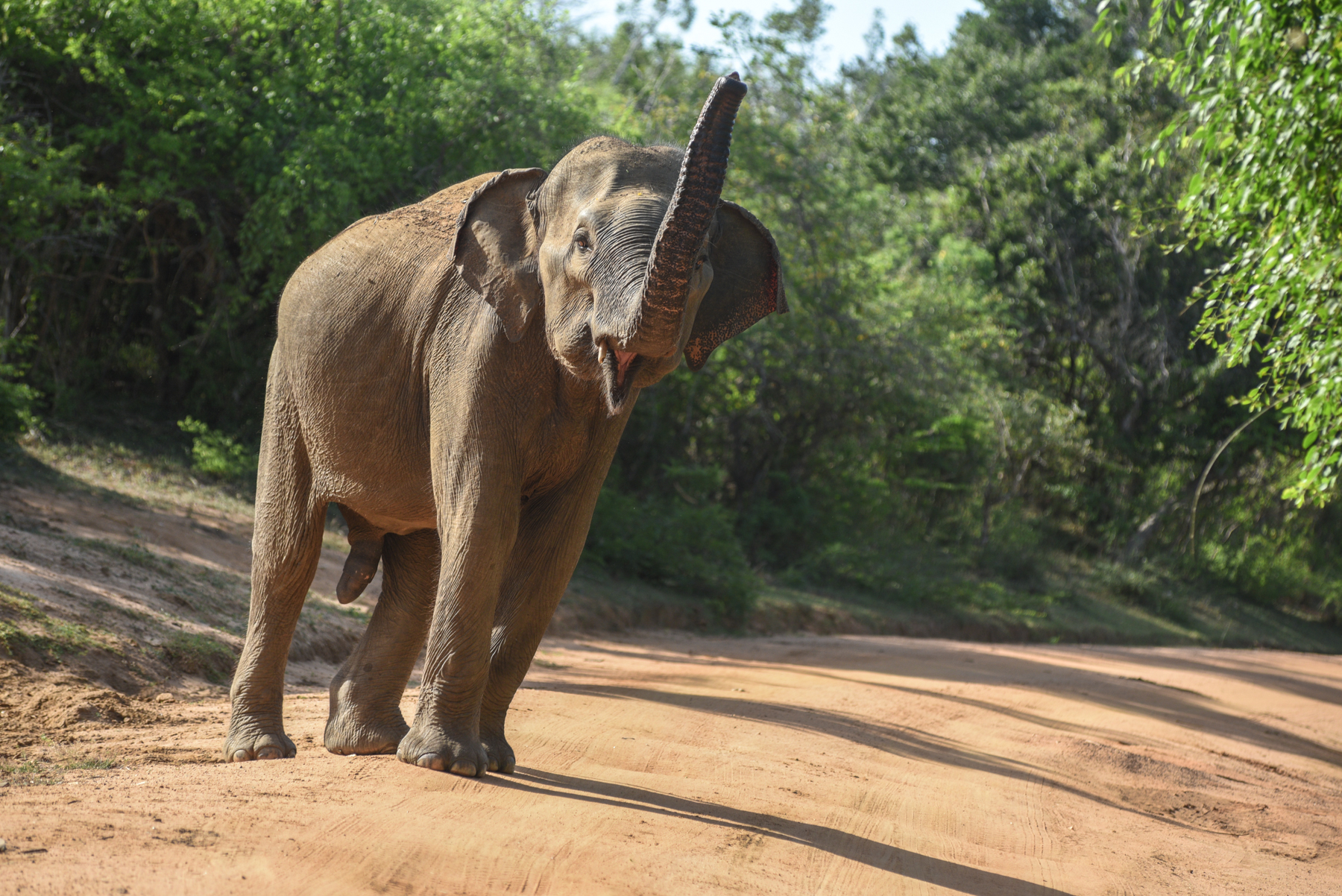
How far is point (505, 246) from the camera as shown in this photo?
14.6 ft

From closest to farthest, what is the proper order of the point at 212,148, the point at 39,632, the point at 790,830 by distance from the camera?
the point at 790,830
the point at 39,632
the point at 212,148

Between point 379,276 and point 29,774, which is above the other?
point 379,276

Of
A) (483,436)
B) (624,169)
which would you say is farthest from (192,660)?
(624,169)

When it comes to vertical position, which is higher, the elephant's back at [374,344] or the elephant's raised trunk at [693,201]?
the elephant's raised trunk at [693,201]

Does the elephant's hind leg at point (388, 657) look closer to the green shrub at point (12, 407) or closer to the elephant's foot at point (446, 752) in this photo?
the elephant's foot at point (446, 752)

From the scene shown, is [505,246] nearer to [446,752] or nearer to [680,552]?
[446,752]

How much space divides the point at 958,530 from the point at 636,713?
62.7ft

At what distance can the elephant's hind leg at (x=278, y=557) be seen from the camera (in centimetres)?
514

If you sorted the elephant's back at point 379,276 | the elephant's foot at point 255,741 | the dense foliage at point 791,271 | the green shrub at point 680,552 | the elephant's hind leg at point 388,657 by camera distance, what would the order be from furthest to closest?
1. the green shrub at point 680,552
2. the dense foliage at point 791,271
3. the elephant's hind leg at point 388,657
4. the elephant's foot at point 255,741
5. the elephant's back at point 379,276

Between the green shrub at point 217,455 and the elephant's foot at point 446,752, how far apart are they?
9771mm

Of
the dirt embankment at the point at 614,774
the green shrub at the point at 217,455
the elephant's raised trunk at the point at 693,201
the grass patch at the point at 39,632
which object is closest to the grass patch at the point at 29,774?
the dirt embankment at the point at 614,774

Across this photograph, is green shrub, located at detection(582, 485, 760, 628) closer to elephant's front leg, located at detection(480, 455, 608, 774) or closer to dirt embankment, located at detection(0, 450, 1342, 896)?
dirt embankment, located at detection(0, 450, 1342, 896)

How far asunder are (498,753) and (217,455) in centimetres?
975

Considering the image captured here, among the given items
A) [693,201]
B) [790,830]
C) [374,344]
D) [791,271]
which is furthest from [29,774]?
[791,271]
